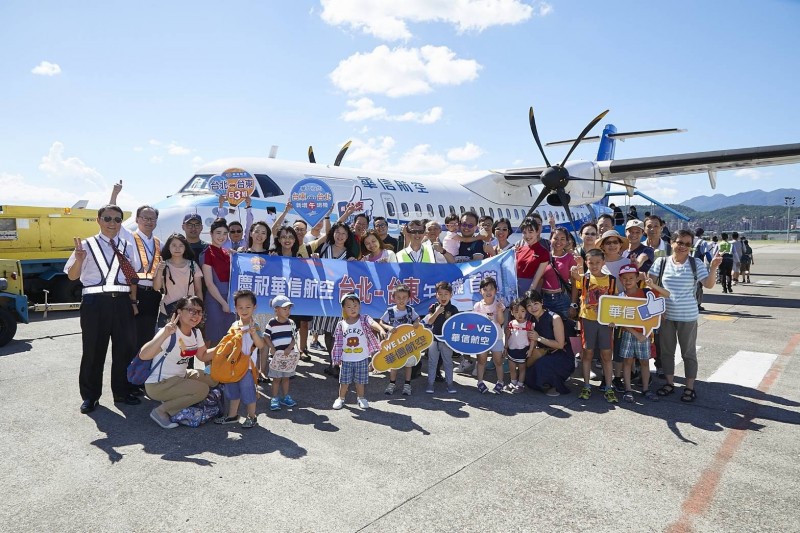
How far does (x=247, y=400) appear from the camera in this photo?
189 inches

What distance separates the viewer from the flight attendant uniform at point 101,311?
5.14m

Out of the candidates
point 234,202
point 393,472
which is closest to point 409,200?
point 234,202

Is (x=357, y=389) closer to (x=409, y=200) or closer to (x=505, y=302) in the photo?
(x=505, y=302)

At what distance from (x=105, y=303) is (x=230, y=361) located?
160 cm

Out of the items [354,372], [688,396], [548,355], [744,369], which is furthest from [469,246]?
[744,369]

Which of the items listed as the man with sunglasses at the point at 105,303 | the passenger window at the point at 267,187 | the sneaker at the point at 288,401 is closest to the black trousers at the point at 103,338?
the man with sunglasses at the point at 105,303

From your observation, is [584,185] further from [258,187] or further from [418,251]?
[418,251]

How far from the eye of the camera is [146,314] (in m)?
5.70

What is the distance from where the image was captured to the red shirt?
6293 millimetres

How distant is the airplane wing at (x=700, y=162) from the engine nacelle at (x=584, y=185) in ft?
1.61

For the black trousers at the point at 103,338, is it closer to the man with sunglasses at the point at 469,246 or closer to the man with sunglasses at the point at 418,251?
the man with sunglasses at the point at 418,251

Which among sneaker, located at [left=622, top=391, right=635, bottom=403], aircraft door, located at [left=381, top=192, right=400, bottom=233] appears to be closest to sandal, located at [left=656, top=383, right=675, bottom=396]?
sneaker, located at [left=622, top=391, right=635, bottom=403]

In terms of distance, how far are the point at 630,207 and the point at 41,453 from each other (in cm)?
2078

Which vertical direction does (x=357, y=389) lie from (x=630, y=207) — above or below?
below
